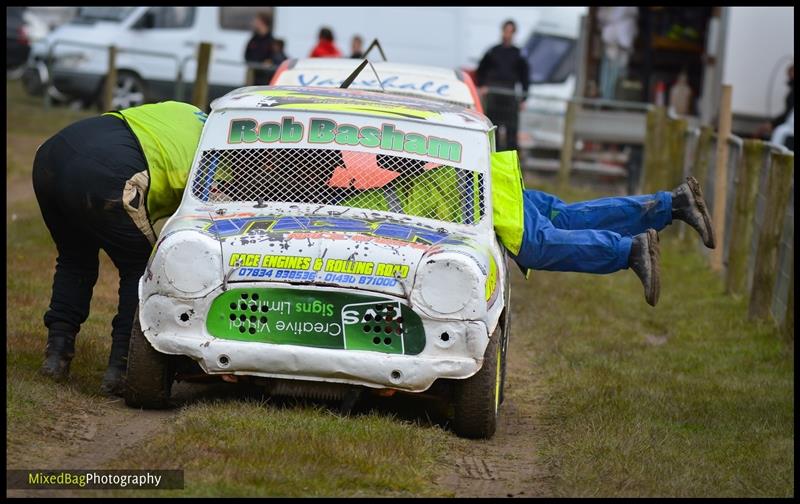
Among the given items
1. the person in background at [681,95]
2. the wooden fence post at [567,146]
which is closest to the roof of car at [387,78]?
the wooden fence post at [567,146]

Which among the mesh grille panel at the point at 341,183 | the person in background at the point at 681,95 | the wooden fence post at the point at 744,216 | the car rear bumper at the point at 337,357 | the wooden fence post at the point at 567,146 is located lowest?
the wooden fence post at the point at 567,146

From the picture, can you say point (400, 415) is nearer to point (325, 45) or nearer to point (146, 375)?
point (146, 375)

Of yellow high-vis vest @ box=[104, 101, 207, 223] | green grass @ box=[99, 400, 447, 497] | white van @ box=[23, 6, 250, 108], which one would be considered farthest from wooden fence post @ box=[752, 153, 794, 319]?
white van @ box=[23, 6, 250, 108]

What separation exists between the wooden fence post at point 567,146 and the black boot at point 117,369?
14.8 metres

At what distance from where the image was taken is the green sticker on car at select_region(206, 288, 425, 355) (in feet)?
23.0

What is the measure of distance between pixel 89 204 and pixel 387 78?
433cm

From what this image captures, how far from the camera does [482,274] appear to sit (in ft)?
23.2

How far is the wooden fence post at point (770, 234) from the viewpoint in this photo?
1141 centimetres

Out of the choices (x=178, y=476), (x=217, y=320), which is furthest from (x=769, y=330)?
(x=178, y=476)

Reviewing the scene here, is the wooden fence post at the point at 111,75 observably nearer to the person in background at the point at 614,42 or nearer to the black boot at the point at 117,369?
Answer: the person in background at the point at 614,42

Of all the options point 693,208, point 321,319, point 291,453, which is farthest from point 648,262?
point 291,453

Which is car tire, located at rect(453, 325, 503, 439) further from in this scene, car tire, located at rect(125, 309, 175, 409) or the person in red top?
the person in red top

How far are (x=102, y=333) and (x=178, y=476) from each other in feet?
12.5

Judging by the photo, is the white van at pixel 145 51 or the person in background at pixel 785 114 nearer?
the person in background at pixel 785 114
